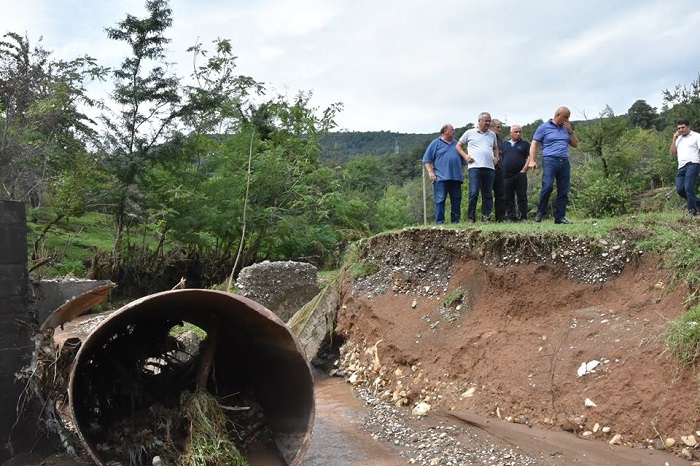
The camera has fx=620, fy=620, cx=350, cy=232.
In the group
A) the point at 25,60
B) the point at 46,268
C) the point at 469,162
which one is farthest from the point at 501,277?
the point at 25,60

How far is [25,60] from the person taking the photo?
18516mm

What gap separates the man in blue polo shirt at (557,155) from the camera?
7.93m

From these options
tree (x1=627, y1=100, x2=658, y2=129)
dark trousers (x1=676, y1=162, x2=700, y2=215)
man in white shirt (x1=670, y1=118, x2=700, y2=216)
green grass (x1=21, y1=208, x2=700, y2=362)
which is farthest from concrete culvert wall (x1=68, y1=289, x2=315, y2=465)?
tree (x1=627, y1=100, x2=658, y2=129)

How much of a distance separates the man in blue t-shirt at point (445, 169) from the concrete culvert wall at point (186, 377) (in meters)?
4.14

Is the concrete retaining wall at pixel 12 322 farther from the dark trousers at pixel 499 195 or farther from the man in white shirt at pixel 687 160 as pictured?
the man in white shirt at pixel 687 160

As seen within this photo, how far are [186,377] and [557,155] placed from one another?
5247 mm

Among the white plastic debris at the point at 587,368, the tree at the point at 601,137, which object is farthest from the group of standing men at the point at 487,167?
the tree at the point at 601,137

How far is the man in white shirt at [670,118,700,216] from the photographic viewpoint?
25.9 ft

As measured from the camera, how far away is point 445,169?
8.72 m

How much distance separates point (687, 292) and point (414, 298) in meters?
3.55

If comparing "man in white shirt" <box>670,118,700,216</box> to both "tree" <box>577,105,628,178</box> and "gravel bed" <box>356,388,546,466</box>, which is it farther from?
"tree" <box>577,105,628,178</box>

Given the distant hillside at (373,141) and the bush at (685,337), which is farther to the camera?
the distant hillside at (373,141)

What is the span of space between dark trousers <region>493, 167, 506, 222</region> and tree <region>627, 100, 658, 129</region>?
36.9 metres

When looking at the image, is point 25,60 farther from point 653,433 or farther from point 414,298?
point 653,433
